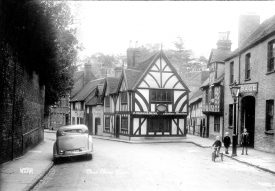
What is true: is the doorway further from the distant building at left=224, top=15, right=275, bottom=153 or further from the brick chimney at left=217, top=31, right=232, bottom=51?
the brick chimney at left=217, top=31, right=232, bottom=51

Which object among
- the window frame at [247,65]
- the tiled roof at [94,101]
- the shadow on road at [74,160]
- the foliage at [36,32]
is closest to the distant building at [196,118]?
the tiled roof at [94,101]

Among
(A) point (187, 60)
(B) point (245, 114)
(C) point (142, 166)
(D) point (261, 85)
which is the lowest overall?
(C) point (142, 166)

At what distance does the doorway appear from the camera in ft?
85.3

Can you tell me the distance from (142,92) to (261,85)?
42.8 feet

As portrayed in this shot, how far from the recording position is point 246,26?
29.0m

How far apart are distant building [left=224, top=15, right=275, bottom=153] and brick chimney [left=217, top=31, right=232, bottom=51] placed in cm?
477

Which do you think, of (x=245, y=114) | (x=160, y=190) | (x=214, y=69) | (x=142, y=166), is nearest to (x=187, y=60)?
(x=214, y=69)

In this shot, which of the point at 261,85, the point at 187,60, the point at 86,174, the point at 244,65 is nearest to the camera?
the point at 86,174

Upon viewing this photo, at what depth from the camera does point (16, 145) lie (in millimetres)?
16719

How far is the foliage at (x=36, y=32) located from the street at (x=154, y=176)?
538 centimetres

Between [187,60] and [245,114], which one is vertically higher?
Result: [187,60]

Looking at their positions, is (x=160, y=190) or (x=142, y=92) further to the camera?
(x=142, y=92)

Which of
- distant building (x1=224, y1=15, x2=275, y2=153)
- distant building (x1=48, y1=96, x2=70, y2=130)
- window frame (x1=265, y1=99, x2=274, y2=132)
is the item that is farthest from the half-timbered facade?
distant building (x1=48, y1=96, x2=70, y2=130)

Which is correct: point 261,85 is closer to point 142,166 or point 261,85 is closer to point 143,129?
point 142,166
